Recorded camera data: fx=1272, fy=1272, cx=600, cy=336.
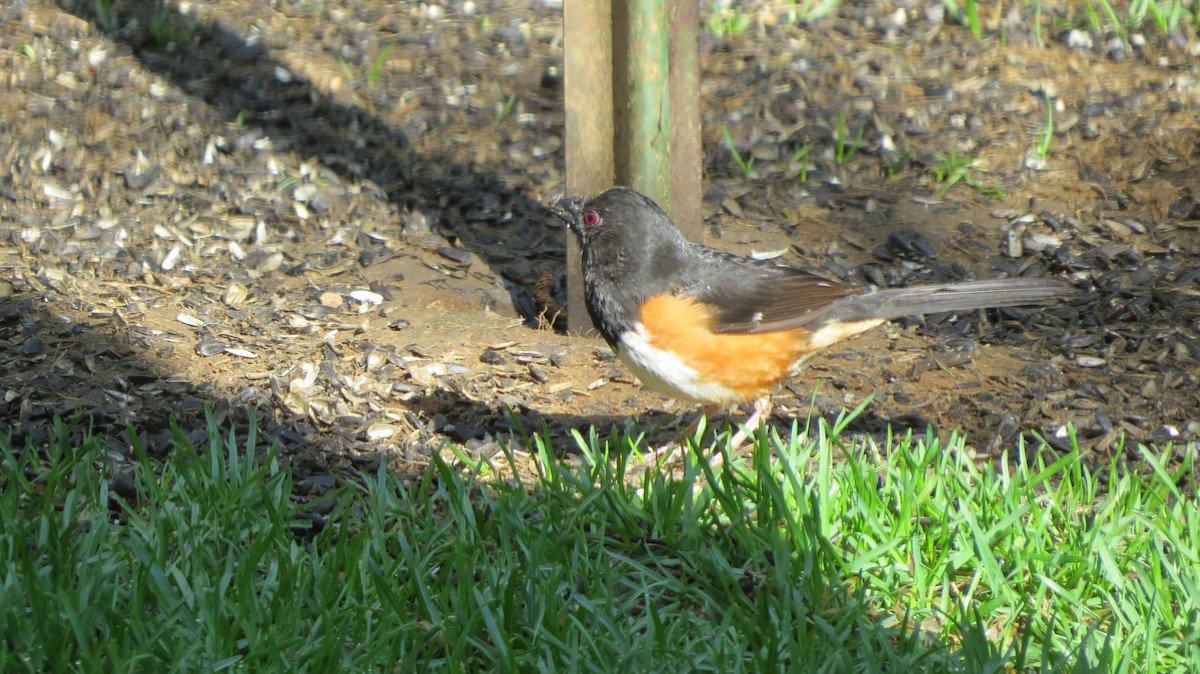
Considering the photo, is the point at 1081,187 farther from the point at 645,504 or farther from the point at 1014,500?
the point at 645,504

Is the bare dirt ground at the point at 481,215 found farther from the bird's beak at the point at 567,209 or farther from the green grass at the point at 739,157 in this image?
the bird's beak at the point at 567,209

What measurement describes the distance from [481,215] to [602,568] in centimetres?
270

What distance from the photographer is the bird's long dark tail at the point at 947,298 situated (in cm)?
379

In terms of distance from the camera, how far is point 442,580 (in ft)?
9.48

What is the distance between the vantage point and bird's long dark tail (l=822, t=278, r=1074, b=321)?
379 cm

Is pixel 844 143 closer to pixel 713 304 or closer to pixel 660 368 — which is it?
pixel 713 304

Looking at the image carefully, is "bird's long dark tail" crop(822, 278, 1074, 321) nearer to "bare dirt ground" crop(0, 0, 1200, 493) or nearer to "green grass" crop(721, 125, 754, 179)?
"bare dirt ground" crop(0, 0, 1200, 493)

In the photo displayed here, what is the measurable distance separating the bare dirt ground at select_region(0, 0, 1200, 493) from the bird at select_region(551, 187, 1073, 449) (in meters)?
0.34

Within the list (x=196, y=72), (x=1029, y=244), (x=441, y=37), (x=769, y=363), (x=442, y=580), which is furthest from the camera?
(x=441, y=37)

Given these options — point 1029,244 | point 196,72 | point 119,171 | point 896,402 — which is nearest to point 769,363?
point 896,402

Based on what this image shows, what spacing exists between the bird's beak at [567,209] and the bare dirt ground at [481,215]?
0.59m

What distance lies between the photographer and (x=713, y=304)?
387cm

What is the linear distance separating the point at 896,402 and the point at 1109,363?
29.6 inches

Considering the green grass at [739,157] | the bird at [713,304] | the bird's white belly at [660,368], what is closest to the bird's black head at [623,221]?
the bird at [713,304]
